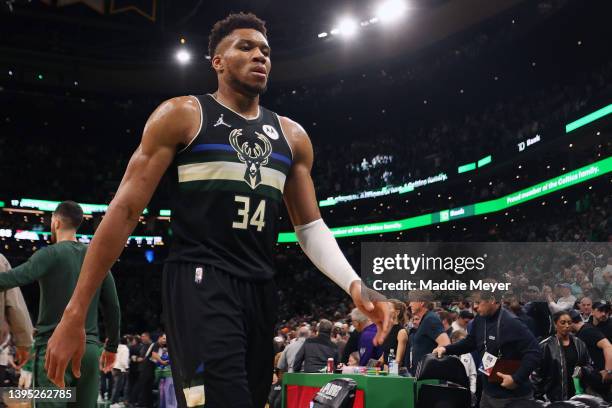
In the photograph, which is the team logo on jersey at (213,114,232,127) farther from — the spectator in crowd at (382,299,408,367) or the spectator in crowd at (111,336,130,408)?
the spectator in crowd at (111,336,130,408)

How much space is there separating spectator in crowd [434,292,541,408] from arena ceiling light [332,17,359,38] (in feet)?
76.3

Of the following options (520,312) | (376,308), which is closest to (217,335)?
(376,308)

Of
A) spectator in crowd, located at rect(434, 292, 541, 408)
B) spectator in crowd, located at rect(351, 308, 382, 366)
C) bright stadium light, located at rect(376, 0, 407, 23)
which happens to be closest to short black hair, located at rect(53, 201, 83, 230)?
spectator in crowd, located at rect(434, 292, 541, 408)

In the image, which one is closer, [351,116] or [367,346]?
[367,346]

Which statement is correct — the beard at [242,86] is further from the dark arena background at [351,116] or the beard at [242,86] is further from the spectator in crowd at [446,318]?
the dark arena background at [351,116]

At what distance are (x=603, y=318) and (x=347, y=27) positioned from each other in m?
23.3

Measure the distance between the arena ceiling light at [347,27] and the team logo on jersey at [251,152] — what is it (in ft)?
89.1

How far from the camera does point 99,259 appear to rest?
238 centimetres

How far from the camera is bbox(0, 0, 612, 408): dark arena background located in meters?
22.0

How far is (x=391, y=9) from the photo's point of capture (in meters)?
26.9

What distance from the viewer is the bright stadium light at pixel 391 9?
2672 cm

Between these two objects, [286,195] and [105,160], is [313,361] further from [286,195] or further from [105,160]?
[105,160]

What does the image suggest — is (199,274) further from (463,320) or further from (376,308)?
(463,320)

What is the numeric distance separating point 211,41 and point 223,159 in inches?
25.3
